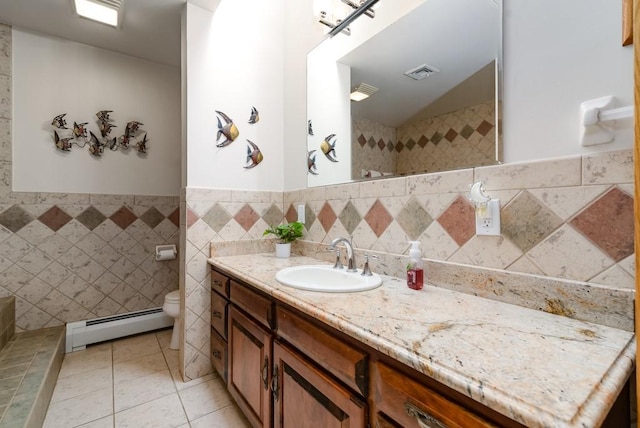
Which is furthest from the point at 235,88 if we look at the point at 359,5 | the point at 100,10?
the point at 100,10

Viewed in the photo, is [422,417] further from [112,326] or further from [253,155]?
[112,326]

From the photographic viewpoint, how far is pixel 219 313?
1.61 meters

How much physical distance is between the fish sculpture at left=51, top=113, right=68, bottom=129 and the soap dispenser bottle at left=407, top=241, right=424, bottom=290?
110 inches

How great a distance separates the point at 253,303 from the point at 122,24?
2279mm

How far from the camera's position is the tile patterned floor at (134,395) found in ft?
4.62

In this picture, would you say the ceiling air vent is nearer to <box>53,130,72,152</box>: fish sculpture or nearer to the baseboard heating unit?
<box>53,130,72,152</box>: fish sculpture

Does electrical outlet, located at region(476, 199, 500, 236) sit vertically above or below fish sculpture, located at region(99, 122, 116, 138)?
below

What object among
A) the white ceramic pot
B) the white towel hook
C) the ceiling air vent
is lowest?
the white ceramic pot

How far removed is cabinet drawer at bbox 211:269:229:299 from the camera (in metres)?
1.52

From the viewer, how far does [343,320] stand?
0.74 meters

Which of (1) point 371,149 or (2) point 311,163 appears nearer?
(1) point 371,149

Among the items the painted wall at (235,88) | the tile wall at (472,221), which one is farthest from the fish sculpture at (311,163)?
the painted wall at (235,88)

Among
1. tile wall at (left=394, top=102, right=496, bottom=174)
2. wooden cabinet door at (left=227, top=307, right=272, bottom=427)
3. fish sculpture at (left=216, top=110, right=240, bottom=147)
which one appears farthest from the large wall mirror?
wooden cabinet door at (left=227, top=307, right=272, bottom=427)

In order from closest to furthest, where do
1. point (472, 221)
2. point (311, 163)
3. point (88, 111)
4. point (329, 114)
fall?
point (472, 221) → point (329, 114) → point (311, 163) → point (88, 111)
